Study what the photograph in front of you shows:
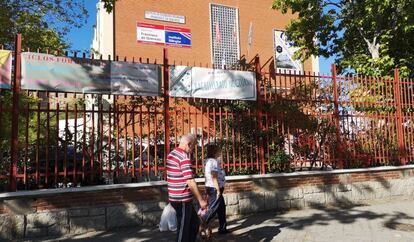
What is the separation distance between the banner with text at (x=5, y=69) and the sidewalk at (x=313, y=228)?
273 cm

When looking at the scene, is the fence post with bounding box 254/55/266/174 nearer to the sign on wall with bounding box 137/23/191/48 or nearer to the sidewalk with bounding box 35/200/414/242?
the sidewalk with bounding box 35/200/414/242

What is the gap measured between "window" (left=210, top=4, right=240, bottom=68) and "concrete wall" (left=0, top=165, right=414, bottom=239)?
74.2 feet

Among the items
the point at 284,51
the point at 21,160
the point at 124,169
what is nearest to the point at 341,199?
the point at 124,169

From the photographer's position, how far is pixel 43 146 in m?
7.31

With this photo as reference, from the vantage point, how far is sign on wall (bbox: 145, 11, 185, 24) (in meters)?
29.2

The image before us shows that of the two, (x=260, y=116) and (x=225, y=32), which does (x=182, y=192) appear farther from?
(x=225, y=32)

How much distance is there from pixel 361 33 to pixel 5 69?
11568 millimetres

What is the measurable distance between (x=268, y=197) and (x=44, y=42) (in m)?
9.75

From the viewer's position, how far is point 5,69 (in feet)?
22.6

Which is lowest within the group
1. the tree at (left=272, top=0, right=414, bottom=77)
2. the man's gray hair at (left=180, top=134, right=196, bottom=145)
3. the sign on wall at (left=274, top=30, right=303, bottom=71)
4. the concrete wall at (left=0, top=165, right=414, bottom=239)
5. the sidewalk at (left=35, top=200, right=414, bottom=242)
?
the sidewalk at (left=35, top=200, right=414, bottom=242)

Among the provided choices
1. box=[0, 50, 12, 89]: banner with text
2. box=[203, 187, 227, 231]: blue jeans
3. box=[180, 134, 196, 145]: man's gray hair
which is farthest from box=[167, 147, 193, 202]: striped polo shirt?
box=[0, 50, 12, 89]: banner with text

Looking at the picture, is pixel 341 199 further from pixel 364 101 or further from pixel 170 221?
pixel 170 221

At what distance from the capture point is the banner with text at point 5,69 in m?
6.86

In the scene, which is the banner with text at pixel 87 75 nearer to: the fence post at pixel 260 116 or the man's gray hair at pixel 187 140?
the fence post at pixel 260 116
